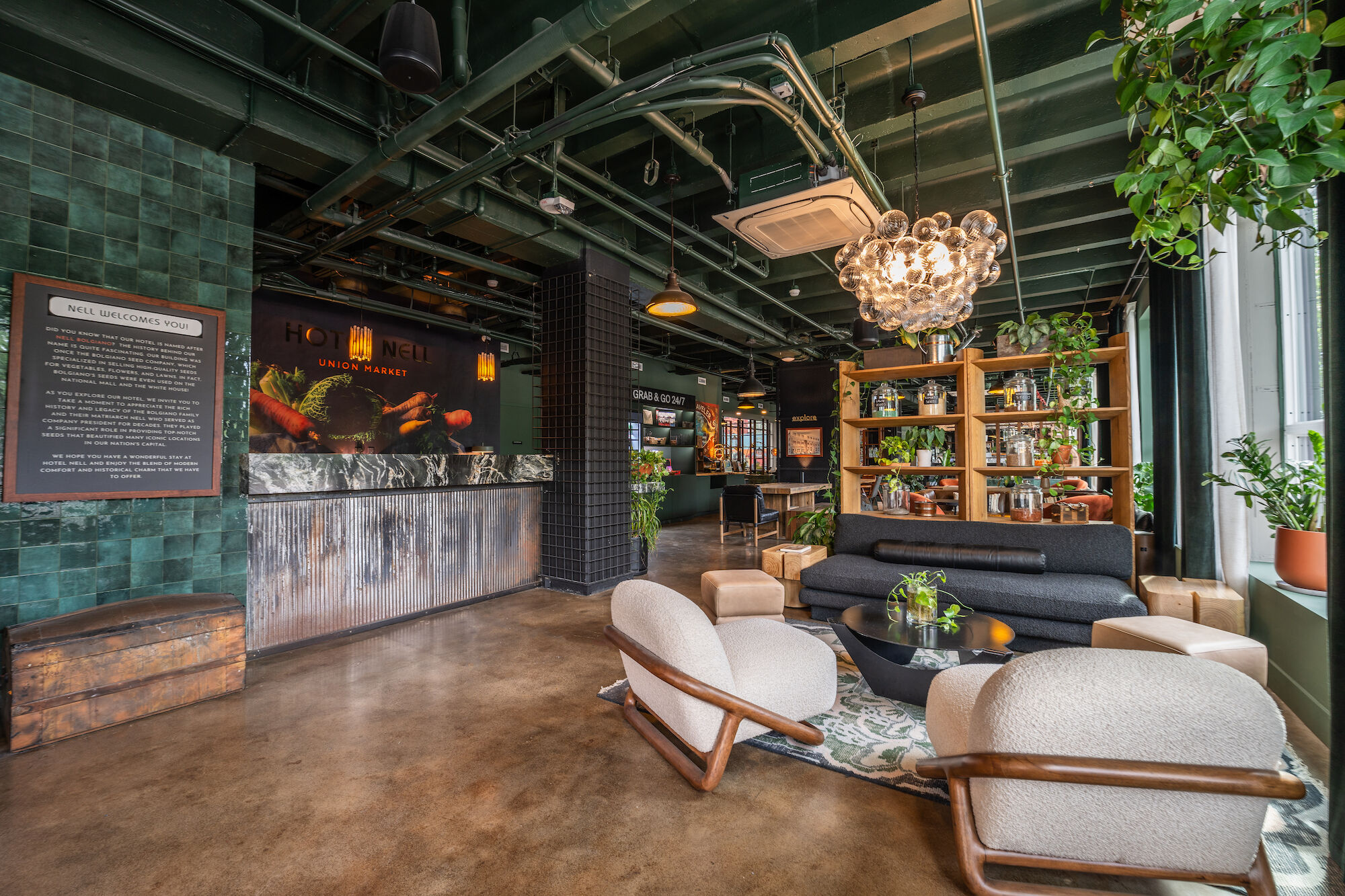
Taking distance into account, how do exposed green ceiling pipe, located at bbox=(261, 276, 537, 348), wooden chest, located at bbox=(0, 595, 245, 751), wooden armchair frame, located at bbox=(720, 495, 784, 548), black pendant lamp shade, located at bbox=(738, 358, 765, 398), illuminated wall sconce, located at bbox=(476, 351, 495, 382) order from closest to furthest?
wooden chest, located at bbox=(0, 595, 245, 751)
exposed green ceiling pipe, located at bbox=(261, 276, 537, 348)
wooden armchair frame, located at bbox=(720, 495, 784, 548)
illuminated wall sconce, located at bbox=(476, 351, 495, 382)
black pendant lamp shade, located at bbox=(738, 358, 765, 398)

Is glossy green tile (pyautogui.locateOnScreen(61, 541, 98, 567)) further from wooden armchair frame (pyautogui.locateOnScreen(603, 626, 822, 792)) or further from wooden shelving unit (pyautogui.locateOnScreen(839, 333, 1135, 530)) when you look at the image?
wooden shelving unit (pyautogui.locateOnScreen(839, 333, 1135, 530))

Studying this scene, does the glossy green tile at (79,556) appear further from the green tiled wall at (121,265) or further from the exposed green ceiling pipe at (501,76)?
the exposed green ceiling pipe at (501,76)

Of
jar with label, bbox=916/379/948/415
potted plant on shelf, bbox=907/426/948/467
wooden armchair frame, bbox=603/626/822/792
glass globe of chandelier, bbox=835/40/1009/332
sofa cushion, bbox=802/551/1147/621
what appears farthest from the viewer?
potted plant on shelf, bbox=907/426/948/467

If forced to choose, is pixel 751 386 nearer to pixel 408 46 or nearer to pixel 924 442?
pixel 924 442

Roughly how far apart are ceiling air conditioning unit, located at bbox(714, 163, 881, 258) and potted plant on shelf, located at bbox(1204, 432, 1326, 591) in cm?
272

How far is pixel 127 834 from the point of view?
76.8 inches

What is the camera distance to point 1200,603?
131 inches

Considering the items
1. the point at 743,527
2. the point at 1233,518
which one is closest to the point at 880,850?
the point at 1233,518

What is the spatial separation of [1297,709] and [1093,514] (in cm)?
293

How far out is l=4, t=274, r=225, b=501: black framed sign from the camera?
288 cm

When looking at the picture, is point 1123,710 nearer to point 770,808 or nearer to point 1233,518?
point 770,808

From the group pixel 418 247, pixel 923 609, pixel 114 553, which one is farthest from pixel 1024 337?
pixel 114 553

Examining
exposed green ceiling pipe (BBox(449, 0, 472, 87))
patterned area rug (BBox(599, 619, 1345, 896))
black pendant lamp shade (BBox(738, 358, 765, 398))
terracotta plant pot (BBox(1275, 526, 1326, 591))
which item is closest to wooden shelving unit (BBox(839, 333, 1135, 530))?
terracotta plant pot (BBox(1275, 526, 1326, 591))

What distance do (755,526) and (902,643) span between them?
20.7 feet
